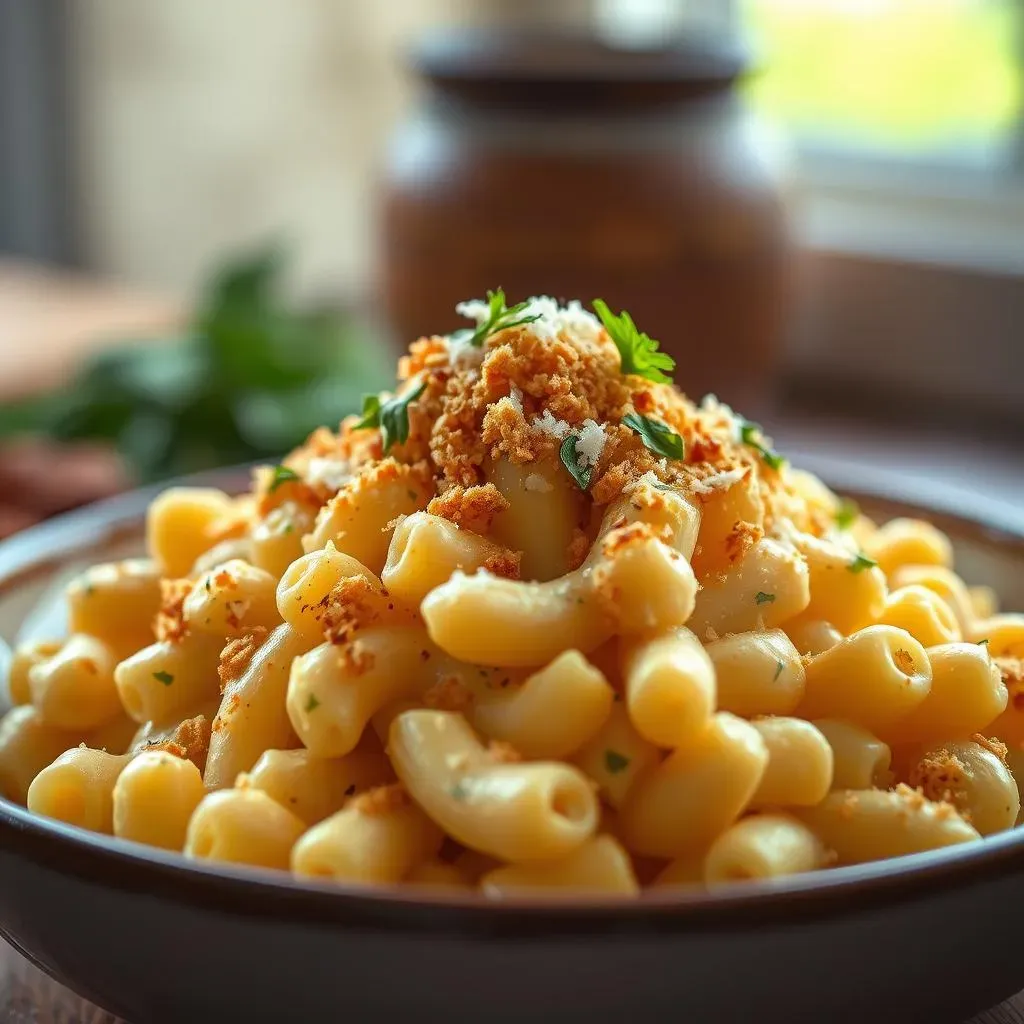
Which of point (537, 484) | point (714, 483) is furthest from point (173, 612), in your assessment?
point (714, 483)

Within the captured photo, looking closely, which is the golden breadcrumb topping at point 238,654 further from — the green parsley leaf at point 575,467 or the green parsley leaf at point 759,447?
the green parsley leaf at point 759,447

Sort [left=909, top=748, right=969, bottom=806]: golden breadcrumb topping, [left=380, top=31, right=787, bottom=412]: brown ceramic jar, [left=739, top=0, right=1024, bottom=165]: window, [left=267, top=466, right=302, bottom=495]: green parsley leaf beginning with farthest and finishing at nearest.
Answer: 1. [left=739, top=0, right=1024, bottom=165]: window
2. [left=380, top=31, right=787, bottom=412]: brown ceramic jar
3. [left=267, top=466, right=302, bottom=495]: green parsley leaf
4. [left=909, top=748, right=969, bottom=806]: golden breadcrumb topping

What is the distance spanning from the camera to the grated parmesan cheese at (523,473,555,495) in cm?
114

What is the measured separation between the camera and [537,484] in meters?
1.14

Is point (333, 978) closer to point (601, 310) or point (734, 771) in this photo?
point (734, 771)

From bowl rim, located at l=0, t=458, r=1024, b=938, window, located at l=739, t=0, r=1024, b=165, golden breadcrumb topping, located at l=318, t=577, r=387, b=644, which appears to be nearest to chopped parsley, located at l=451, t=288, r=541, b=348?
golden breadcrumb topping, located at l=318, t=577, r=387, b=644

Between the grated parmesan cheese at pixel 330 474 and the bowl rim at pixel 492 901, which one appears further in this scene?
the grated parmesan cheese at pixel 330 474

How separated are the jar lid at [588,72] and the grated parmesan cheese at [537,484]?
1514 mm

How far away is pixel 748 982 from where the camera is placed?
0.87 metres

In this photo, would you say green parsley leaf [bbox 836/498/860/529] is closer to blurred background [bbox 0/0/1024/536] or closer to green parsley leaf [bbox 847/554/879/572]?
green parsley leaf [bbox 847/554/879/572]

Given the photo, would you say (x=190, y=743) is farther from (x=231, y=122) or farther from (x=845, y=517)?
(x=231, y=122)

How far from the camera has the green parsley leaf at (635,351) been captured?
124cm

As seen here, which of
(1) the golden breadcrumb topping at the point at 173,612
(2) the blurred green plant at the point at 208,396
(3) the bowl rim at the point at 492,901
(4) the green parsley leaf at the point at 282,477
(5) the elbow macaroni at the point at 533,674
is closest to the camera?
(3) the bowl rim at the point at 492,901

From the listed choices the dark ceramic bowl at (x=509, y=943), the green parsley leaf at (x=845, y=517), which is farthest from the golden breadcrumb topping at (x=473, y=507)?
the green parsley leaf at (x=845, y=517)
